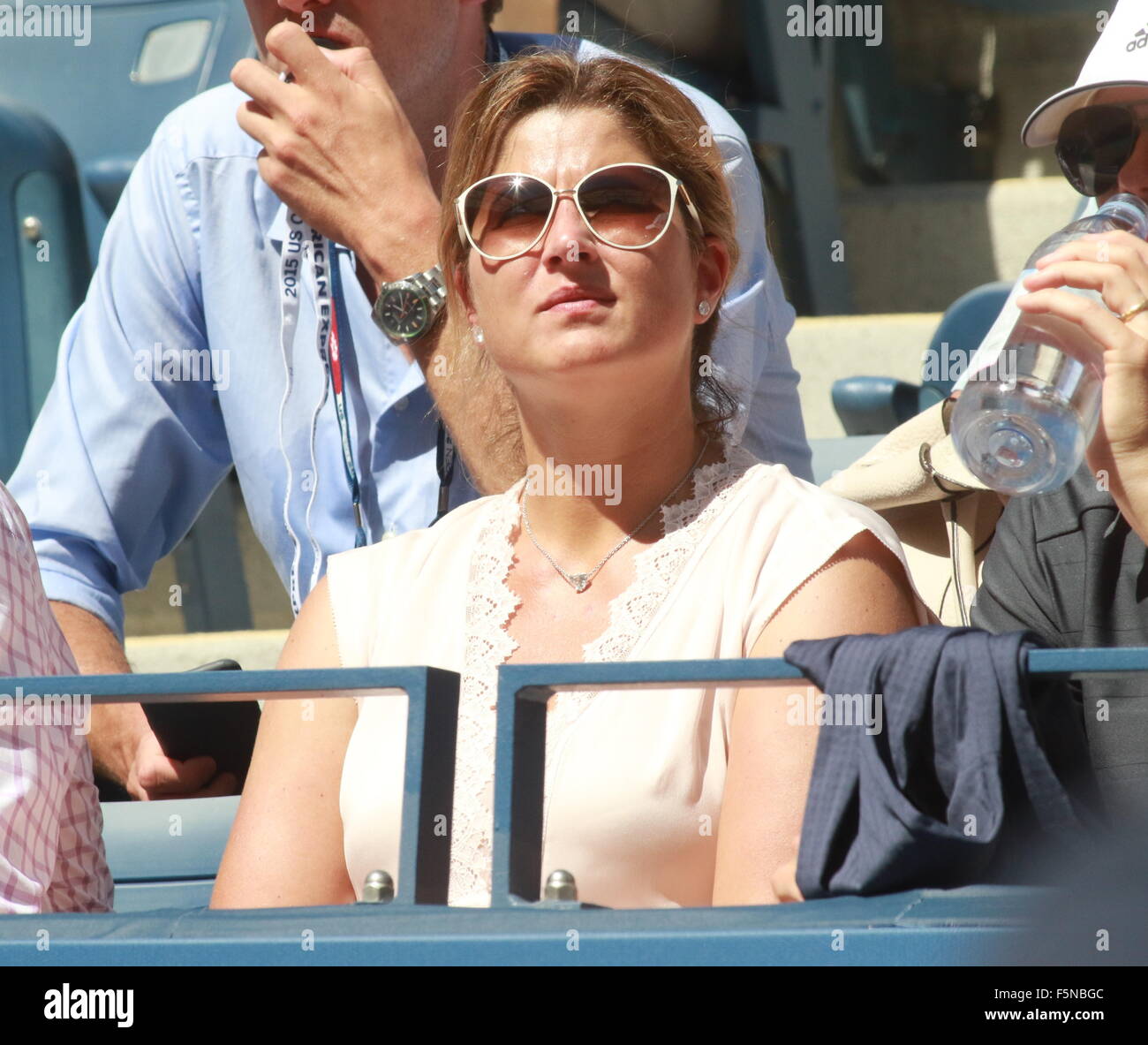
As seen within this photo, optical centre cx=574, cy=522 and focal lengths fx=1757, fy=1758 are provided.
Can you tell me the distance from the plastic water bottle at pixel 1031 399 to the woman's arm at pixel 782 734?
0.51ft

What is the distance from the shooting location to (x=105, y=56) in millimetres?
4969

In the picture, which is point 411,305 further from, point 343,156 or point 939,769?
point 939,769

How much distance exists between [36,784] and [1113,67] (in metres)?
1.39

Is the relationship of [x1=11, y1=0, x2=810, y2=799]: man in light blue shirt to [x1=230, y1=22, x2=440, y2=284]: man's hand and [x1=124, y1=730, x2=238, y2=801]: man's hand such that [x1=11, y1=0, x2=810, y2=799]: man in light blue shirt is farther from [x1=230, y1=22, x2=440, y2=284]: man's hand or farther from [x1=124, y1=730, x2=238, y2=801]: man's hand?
[x1=124, y1=730, x2=238, y2=801]: man's hand

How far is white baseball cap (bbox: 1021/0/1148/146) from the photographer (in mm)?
1949

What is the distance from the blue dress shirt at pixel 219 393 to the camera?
257cm

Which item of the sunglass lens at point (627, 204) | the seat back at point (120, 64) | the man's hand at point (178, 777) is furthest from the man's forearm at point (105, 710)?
the seat back at point (120, 64)

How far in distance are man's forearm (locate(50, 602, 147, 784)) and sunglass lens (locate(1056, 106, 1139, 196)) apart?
1302 mm

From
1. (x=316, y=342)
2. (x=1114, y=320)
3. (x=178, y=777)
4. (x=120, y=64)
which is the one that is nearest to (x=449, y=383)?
(x=316, y=342)

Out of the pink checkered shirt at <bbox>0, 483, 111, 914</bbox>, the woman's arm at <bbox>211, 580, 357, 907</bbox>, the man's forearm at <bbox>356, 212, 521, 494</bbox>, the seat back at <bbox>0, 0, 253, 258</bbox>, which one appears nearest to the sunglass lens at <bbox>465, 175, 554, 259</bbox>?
the man's forearm at <bbox>356, 212, 521, 494</bbox>

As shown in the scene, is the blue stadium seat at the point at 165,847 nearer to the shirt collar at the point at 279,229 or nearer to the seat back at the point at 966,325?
the shirt collar at the point at 279,229

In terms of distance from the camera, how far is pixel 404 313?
242 cm

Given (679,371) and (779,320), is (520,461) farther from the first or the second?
(779,320)
